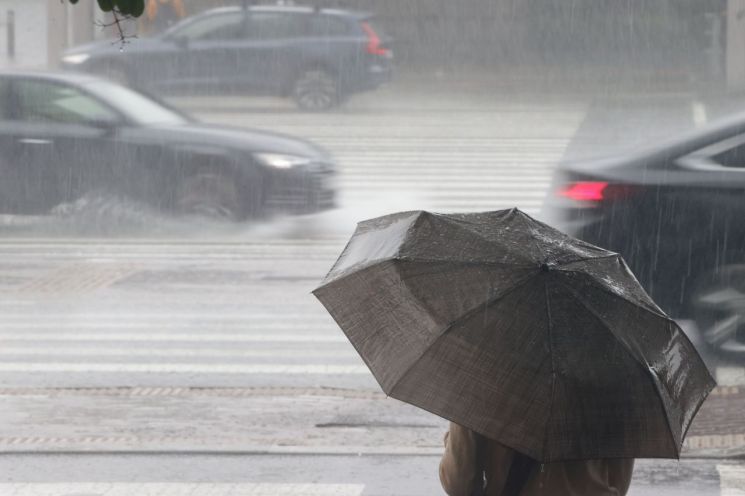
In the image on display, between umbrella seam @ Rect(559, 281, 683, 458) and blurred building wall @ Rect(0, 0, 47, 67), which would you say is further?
blurred building wall @ Rect(0, 0, 47, 67)

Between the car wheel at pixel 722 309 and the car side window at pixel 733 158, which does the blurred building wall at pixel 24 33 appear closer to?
the car side window at pixel 733 158

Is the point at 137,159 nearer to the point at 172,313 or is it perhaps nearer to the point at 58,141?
the point at 58,141

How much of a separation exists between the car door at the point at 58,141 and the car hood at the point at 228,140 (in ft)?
1.83

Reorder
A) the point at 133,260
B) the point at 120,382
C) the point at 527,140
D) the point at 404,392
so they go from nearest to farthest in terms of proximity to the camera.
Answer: the point at 404,392 < the point at 120,382 < the point at 133,260 < the point at 527,140

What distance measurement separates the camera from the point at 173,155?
1447 centimetres

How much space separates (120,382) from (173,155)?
20.2 feet

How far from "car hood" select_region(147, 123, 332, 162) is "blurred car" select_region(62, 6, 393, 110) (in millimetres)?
12489

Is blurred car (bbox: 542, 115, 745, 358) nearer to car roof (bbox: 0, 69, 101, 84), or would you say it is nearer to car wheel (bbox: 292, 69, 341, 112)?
car roof (bbox: 0, 69, 101, 84)

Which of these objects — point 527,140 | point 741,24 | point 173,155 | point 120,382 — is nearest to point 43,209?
point 173,155

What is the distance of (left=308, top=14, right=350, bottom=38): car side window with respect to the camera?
2778 cm

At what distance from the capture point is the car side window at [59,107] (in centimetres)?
1468

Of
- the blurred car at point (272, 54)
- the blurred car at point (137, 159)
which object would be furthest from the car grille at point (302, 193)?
the blurred car at point (272, 54)

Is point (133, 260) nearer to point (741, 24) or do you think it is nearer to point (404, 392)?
point (404, 392)

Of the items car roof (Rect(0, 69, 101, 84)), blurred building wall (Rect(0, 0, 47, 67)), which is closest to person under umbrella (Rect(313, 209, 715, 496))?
car roof (Rect(0, 69, 101, 84))
